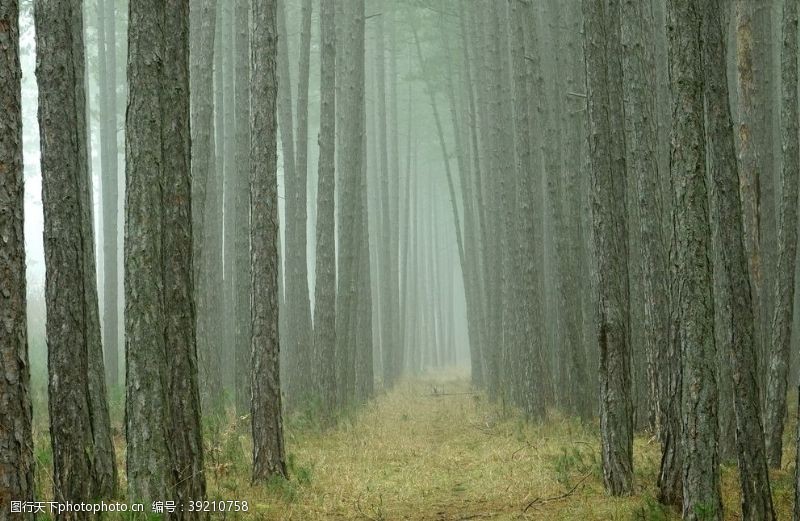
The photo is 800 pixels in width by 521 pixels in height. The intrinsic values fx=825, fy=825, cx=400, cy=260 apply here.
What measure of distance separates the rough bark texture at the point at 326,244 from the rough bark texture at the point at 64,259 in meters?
6.98

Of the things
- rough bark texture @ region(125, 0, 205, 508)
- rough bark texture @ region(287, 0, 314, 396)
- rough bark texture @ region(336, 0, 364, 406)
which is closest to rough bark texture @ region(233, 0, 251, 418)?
rough bark texture @ region(287, 0, 314, 396)

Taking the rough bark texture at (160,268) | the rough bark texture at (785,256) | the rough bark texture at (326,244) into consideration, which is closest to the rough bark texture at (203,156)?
the rough bark texture at (326,244)

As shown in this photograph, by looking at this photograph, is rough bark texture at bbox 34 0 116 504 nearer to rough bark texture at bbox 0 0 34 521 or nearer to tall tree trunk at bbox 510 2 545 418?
rough bark texture at bbox 0 0 34 521

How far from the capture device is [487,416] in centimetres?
1514

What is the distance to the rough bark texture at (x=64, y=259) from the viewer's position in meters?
5.92

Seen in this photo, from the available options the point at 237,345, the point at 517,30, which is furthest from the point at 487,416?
the point at 517,30

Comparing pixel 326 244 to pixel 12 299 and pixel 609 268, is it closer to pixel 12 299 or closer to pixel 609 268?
pixel 609 268

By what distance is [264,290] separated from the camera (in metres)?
8.51

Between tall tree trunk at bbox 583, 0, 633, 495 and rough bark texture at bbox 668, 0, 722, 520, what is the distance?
74.9 inches

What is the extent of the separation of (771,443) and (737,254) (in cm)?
285

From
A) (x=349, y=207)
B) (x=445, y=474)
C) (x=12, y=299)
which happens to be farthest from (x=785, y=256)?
(x=349, y=207)

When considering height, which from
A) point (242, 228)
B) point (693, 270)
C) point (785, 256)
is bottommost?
point (693, 270)

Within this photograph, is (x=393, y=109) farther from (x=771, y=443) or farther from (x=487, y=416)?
(x=771, y=443)

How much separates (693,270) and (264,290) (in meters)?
4.50
